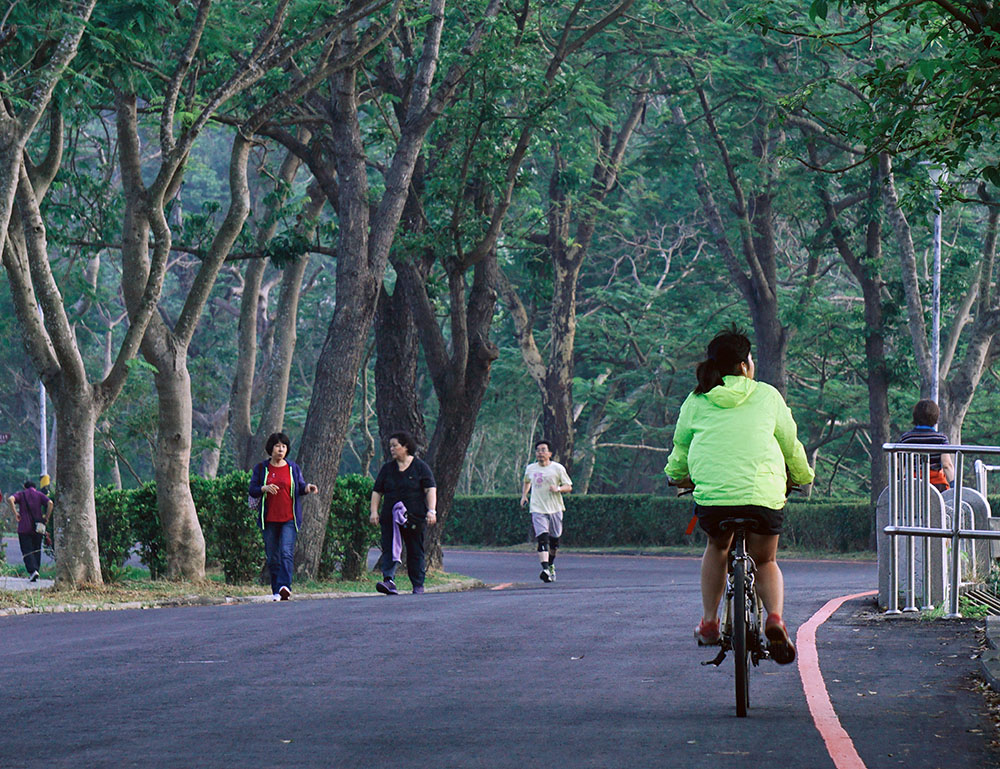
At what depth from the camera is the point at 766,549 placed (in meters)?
7.85

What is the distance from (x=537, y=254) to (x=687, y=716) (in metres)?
27.3

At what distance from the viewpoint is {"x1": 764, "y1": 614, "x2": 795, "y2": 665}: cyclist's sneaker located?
25.0ft

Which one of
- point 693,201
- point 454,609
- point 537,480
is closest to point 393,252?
point 537,480

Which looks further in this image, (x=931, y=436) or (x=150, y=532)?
(x=150, y=532)

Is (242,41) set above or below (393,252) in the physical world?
above

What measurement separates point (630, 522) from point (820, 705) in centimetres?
3302

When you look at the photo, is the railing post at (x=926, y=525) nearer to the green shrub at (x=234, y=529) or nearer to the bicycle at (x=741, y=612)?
the bicycle at (x=741, y=612)

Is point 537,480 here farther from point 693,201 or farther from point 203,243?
point 693,201

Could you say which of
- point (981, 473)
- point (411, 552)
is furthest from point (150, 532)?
point (981, 473)

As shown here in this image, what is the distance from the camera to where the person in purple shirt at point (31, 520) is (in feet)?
84.0

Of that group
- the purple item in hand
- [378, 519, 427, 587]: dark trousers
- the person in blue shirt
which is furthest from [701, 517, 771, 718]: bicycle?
[378, 519, 427, 587]: dark trousers

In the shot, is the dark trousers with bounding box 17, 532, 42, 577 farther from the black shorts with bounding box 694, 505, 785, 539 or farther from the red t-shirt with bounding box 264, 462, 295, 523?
the black shorts with bounding box 694, 505, 785, 539

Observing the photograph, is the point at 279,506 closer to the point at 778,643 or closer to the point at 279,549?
the point at 279,549

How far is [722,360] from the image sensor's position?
7938 mm
